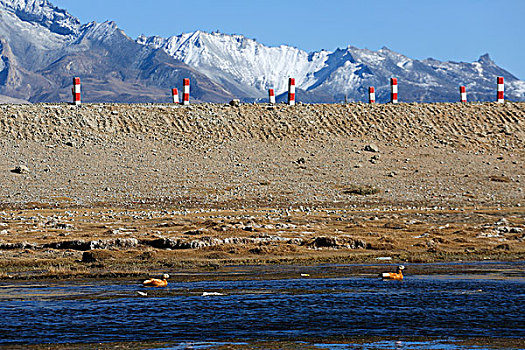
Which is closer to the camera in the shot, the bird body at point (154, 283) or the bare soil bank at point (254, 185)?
the bird body at point (154, 283)

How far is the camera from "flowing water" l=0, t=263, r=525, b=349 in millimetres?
16766

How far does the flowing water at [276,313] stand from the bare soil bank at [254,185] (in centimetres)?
487

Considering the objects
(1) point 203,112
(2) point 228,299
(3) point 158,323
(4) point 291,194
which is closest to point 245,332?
(3) point 158,323

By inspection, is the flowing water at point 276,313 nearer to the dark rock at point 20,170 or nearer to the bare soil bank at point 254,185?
the bare soil bank at point 254,185

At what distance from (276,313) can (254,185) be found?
32908mm

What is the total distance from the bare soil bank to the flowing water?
4873 mm

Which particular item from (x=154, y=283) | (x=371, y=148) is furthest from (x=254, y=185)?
(x=154, y=283)

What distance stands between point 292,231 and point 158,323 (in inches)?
746

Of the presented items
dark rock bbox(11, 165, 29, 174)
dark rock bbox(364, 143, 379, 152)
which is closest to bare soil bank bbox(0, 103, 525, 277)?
dark rock bbox(11, 165, 29, 174)

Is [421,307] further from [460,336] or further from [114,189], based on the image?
[114,189]

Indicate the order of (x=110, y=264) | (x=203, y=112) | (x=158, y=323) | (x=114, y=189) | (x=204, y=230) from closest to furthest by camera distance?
(x=158, y=323) < (x=110, y=264) < (x=204, y=230) < (x=114, y=189) < (x=203, y=112)

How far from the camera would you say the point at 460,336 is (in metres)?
17.0

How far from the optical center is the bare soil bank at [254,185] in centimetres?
3166

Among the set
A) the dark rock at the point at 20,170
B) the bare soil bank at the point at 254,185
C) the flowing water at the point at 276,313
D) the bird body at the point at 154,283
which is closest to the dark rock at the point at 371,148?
the bare soil bank at the point at 254,185
